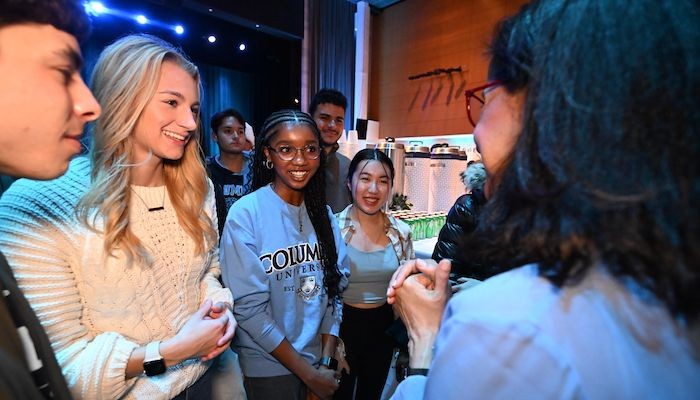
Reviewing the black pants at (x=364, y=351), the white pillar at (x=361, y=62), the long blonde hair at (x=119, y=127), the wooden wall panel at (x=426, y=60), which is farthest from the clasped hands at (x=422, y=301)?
the white pillar at (x=361, y=62)

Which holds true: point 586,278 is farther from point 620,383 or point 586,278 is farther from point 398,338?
point 398,338

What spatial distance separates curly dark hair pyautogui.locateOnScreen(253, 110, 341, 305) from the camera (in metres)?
1.47

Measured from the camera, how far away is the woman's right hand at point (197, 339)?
84cm

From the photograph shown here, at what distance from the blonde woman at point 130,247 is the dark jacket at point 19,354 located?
21 centimetres

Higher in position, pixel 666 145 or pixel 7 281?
pixel 666 145

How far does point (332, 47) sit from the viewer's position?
16.8ft

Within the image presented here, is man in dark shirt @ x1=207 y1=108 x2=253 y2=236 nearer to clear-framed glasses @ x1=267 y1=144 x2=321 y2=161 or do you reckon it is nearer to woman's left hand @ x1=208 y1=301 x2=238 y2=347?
clear-framed glasses @ x1=267 y1=144 x2=321 y2=161

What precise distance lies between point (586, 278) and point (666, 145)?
0.18 m

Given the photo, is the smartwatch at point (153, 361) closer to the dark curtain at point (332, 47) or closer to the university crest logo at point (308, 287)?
the university crest logo at point (308, 287)

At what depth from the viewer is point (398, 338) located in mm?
1266

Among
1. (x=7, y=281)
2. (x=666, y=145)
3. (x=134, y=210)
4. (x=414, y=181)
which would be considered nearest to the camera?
(x=666, y=145)

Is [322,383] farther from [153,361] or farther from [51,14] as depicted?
[51,14]

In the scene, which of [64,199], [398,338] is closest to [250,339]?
[398,338]

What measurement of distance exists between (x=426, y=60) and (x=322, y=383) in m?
4.37
